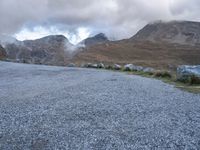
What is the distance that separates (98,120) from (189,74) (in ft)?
48.9

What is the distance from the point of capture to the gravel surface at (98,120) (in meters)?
10.6

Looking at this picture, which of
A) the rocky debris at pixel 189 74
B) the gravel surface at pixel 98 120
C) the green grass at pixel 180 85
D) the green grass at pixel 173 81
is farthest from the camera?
the rocky debris at pixel 189 74

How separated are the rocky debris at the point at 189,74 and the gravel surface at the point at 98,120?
19.5 ft

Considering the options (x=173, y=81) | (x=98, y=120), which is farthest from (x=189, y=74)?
(x=98, y=120)

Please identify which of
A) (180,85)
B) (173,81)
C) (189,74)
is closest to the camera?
(180,85)

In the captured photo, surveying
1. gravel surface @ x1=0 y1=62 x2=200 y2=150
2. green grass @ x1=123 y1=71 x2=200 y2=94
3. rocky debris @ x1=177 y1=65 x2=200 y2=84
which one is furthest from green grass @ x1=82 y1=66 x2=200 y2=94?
gravel surface @ x1=0 y1=62 x2=200 y2=150

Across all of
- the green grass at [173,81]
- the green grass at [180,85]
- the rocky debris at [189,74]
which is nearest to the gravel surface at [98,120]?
the green grass at [180,85]

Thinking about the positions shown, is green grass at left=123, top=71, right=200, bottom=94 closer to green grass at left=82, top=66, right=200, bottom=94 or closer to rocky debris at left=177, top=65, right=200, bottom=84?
green grass at left=82, top=66, right=200, bottom=94

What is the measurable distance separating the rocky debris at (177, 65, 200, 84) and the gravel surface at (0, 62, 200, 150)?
596 cm

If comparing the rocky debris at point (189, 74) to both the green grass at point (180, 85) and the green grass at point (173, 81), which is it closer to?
the green grass at point (173, 81)

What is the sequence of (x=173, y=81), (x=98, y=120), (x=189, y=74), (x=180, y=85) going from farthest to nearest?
1. (x=173, y=81)
2. (x=189, y=74)
3. (x=180, y=85)
4. (x=98, y=120)

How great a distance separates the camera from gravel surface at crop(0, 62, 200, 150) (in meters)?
10.6

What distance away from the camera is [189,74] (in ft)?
85.3

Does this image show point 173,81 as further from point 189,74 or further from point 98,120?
point 98,120
